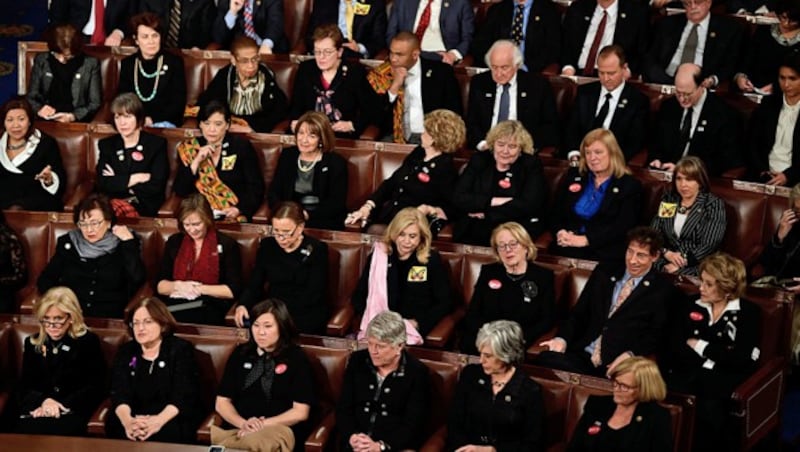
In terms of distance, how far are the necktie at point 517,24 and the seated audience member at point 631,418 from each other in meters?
2.90

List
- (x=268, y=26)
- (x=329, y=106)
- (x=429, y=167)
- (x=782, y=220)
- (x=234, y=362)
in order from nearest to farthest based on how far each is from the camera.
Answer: (x=234, y=362)
(x=782, y=220)
(x=429, y=167)
(x=329, y=106)
(x=268, y=26)

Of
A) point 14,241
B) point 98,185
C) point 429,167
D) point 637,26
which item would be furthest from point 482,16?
point 14,241

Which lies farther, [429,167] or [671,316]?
[429,167]

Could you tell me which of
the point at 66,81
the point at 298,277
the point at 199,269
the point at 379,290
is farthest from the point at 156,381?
the point at 66,81

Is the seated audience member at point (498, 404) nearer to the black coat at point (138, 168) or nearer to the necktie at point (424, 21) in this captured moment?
the black coat at point (138, 168)

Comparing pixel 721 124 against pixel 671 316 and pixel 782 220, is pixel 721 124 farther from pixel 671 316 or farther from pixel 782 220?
pixel 671 316

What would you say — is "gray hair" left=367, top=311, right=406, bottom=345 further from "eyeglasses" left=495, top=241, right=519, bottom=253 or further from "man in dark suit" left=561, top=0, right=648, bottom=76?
"man in dark suit" left=561, top=0, right=648, bottom=76

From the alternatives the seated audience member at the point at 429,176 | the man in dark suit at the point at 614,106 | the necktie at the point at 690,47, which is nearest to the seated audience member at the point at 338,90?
the seated audience member at the point at 429,176

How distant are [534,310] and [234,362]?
1.27 metres

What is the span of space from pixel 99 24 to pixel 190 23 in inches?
20.8

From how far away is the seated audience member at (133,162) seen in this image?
6684 millimetres

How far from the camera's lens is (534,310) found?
5.70 metres

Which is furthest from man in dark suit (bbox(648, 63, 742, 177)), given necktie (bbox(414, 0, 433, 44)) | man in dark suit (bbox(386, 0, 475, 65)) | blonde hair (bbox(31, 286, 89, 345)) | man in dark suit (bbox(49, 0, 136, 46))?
man in dark suit (bbox(49, 0, 136, 46))

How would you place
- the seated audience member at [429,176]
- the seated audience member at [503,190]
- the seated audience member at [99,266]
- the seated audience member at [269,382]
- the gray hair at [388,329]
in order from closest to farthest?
the gray hair at [388,329] < the seated audience member at [269,382] < the seated audience member at [99,266] < the seated audience member at [503,190] < the seated audience member at [429,176]
